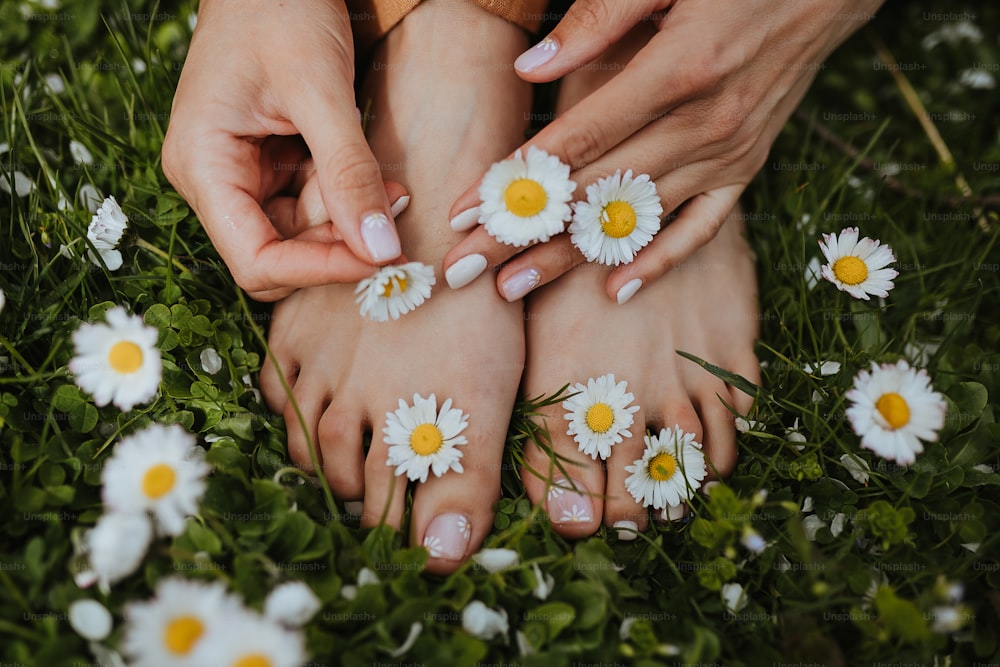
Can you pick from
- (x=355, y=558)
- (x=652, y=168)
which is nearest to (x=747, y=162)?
(x=652, y=168)

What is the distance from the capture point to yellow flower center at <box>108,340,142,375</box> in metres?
0.75

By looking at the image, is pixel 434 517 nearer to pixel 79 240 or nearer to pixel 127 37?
pixel 79 240

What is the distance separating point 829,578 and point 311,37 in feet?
3.11

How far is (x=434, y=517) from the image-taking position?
96 cm

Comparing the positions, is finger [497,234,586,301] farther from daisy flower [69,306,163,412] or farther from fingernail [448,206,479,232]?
daisy flower [69,306,163,412]

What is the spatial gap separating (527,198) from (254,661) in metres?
0.63

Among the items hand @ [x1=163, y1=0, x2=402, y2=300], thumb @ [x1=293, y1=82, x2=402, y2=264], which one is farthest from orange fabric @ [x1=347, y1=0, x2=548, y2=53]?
thumb @ [x1=293, y1=82, x2=402, y2=264]

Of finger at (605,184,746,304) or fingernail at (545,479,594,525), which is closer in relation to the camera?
fingernail at (545,479,594,525)

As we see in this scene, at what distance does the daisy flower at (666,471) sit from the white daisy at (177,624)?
56 cm

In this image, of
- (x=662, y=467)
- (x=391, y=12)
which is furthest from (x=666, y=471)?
(x=391, y=12)

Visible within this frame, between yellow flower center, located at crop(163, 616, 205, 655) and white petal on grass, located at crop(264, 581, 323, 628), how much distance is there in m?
0.07

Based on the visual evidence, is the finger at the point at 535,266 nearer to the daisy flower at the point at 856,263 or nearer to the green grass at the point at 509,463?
the green grass at the point at 509,463

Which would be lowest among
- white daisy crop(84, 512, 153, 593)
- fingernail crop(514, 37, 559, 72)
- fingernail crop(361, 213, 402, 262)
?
white daisy crop(84, 512, 153, 593)

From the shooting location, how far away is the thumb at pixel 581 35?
0.97 metres
